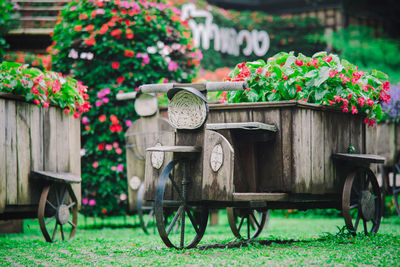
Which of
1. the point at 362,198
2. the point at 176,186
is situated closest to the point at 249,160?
the point at 176,186

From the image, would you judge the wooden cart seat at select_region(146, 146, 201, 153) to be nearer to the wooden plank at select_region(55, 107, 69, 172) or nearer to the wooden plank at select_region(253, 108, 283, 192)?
the wooden plank at select_region(253, 108, 283, 192)

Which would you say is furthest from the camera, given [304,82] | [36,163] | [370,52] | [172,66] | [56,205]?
[370,52]

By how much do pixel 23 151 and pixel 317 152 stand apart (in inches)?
110

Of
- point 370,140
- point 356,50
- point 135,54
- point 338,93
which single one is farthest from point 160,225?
point 356,50

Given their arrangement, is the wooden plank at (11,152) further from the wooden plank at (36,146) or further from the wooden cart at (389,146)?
the wooden cart at (389,146)

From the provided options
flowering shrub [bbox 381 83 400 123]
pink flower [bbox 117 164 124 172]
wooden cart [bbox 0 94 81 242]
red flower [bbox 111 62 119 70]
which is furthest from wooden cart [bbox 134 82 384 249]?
red flower [bbox 111 62 119 70]

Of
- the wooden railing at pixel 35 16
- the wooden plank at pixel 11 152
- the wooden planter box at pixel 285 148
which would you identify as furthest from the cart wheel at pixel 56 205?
the wooden railing at pixel 35 16

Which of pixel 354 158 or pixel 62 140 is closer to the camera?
pixel 354 158

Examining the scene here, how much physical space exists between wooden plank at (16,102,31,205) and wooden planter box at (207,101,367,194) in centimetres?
182

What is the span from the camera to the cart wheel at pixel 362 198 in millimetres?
5883

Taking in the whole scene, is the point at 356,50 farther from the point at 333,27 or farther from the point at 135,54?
the point at 135,54

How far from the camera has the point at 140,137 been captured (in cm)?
805

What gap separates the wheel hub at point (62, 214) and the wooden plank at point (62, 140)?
42 cm

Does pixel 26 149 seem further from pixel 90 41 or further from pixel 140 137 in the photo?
pixel 90 41
